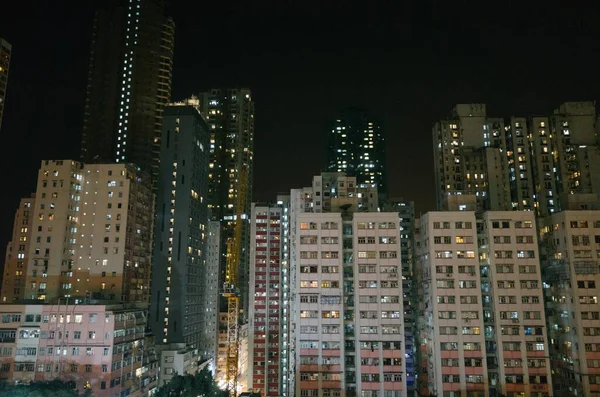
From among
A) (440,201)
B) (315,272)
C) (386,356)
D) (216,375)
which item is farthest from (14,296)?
(440,201)

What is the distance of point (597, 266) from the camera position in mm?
80188

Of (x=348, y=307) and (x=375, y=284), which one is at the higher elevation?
(x=375, y=284)

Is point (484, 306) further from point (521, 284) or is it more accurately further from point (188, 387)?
point (188, 387)

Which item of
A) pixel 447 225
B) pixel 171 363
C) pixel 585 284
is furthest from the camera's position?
pixel 171 363

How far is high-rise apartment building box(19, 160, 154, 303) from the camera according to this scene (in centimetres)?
10150

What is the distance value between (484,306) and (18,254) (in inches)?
3818

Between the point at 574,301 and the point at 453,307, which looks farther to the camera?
the point at 574,301

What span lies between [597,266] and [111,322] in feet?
258

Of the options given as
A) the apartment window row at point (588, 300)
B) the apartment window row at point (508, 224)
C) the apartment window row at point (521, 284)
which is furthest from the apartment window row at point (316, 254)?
the apartment window row at point (588, 300)

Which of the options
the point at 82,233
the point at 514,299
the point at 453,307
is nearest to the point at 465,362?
the point at 453,307

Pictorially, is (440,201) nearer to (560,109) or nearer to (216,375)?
(560,109)

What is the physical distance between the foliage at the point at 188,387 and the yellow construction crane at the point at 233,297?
25938mm

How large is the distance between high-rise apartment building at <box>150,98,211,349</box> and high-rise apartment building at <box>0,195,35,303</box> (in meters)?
29.4

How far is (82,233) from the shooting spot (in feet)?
343
